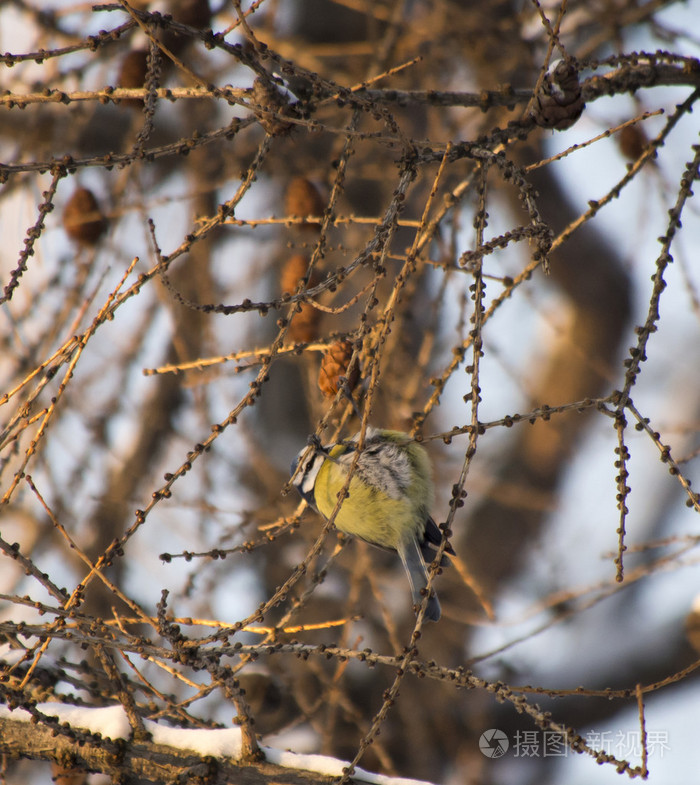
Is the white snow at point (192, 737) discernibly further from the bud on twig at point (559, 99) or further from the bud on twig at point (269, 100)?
the bud on twig at point (559, 99)

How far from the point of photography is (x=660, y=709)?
4.51 meters

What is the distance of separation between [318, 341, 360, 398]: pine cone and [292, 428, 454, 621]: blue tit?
0.27 m

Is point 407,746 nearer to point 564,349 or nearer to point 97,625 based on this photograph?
point 564,349

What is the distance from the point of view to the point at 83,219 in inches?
96.8

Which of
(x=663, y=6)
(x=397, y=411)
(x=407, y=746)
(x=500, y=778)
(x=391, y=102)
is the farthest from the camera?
(x=500, y=778)

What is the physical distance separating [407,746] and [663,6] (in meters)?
3.51

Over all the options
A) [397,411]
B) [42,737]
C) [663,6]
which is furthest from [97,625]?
[663,6]

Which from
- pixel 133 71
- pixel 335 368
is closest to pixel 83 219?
pixel 133 71

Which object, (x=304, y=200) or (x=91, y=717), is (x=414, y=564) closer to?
(x=91, y=717)

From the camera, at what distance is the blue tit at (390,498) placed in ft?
6.94

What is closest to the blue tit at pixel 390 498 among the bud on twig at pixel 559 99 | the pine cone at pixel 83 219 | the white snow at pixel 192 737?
the white snow at pixel 192 737

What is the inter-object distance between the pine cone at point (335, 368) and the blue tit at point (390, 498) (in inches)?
10.5

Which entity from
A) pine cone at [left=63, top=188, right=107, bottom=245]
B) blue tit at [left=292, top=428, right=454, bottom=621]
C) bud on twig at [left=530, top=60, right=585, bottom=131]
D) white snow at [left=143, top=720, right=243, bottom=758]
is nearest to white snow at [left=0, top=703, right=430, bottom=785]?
white snow at [left=143, top=720, right=243, bottom=758]

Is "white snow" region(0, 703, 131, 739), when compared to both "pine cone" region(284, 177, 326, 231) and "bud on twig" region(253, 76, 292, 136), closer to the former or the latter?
"bud on twig" region(253, 76, 292, 136)
